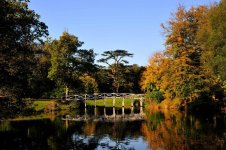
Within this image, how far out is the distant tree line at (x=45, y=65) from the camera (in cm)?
2433

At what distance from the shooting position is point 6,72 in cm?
2433

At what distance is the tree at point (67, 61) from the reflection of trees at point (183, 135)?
3072 cm

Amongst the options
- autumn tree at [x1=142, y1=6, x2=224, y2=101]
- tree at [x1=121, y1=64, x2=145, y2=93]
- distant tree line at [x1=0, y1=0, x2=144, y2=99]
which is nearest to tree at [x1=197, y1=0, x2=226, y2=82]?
autumn tree at [x1=142, y1=6, x2=224, y2=101]

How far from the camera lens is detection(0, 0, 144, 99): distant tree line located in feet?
79.8

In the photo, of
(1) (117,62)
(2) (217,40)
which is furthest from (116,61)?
(2) (217,40)

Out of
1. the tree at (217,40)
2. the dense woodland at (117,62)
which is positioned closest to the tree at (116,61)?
the dense woodland at (117,62)

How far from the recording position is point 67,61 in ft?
210

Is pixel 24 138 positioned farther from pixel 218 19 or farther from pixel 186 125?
pixel 218 19

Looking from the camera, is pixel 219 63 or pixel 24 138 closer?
pixel 24 138

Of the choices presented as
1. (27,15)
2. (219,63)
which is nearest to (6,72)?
(27,15)

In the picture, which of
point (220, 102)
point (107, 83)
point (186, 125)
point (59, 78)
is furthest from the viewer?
point (107, 83)

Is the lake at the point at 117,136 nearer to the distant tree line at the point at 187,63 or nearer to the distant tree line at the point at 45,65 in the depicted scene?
the distant tree line at the point at 45,65

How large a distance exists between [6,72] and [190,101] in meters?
32.2

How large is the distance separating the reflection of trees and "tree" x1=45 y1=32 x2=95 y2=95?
1209 inches
